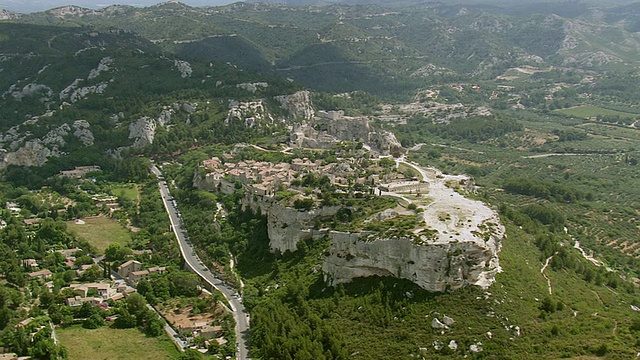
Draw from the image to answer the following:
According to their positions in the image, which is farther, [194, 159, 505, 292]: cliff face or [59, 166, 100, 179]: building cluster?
[59, 166, 100, 179]: building cluster

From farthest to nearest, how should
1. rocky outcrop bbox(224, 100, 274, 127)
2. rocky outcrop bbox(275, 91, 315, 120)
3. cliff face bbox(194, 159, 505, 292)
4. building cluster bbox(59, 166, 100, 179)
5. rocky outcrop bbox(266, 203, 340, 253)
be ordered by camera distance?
rocky outcrop bbox(275, 91, 315, 120)
rocky outcrop bbox(224, 100, 274, 127)
building cluster bbox(59, 166, 100, 179)
rocky outcrop bbox(266, 203, 340, 253)
cliff face bbox(194, 159, 505, 292)

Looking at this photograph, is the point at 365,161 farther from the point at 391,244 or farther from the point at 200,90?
the point at 200,90

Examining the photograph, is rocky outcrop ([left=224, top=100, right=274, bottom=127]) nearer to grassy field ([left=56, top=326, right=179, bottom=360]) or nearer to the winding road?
the winding road

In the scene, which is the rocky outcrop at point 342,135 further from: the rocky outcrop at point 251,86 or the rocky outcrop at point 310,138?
the rocky outcrop at point 251,86

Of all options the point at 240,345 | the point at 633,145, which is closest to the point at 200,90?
the point at 240,345

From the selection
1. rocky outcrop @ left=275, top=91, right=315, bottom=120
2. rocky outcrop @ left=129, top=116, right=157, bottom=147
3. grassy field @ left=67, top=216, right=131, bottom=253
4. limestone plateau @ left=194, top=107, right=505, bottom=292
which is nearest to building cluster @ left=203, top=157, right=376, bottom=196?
limestone plateau @ left=194, top=107, right=505, bottom=292

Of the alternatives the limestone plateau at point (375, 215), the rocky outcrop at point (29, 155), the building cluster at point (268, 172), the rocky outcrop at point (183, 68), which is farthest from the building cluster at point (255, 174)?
the rocky outcrop at point (183, 68)
